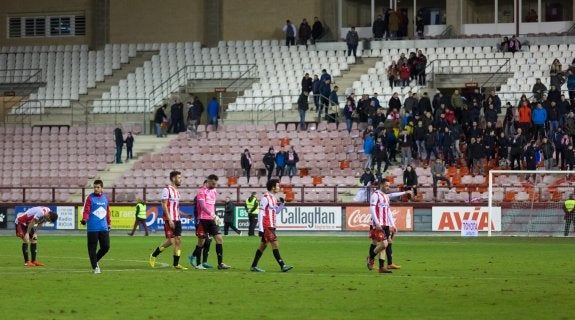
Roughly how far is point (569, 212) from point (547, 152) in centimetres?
474

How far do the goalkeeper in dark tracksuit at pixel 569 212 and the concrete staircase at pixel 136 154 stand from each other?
1981 centimetres

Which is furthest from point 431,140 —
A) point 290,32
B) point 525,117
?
point 290,32

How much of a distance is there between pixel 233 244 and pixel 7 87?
2901 centimetres

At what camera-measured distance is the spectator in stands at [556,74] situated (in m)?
50.5

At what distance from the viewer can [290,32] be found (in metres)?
60.7

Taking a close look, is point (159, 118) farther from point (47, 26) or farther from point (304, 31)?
point (47, 26)

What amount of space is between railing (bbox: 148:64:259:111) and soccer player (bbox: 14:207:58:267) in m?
31.0

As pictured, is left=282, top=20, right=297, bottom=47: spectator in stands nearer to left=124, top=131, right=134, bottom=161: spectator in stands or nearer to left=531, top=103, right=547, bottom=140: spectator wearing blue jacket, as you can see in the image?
left=124, top=131, right=134, bottom=161: spectator in stands

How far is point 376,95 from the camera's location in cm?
5234

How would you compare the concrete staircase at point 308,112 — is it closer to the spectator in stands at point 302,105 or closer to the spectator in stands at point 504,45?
the spectator in stands at point 302,105

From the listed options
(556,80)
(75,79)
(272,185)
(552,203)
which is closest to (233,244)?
(552,203)

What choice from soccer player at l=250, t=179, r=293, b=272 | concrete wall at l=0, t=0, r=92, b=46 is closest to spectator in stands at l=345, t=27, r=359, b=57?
concrete wall at l=0, t=0, r=92, b=46

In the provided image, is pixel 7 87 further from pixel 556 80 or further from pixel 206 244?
pixel 206 244

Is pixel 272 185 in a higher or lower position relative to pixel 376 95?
lower
